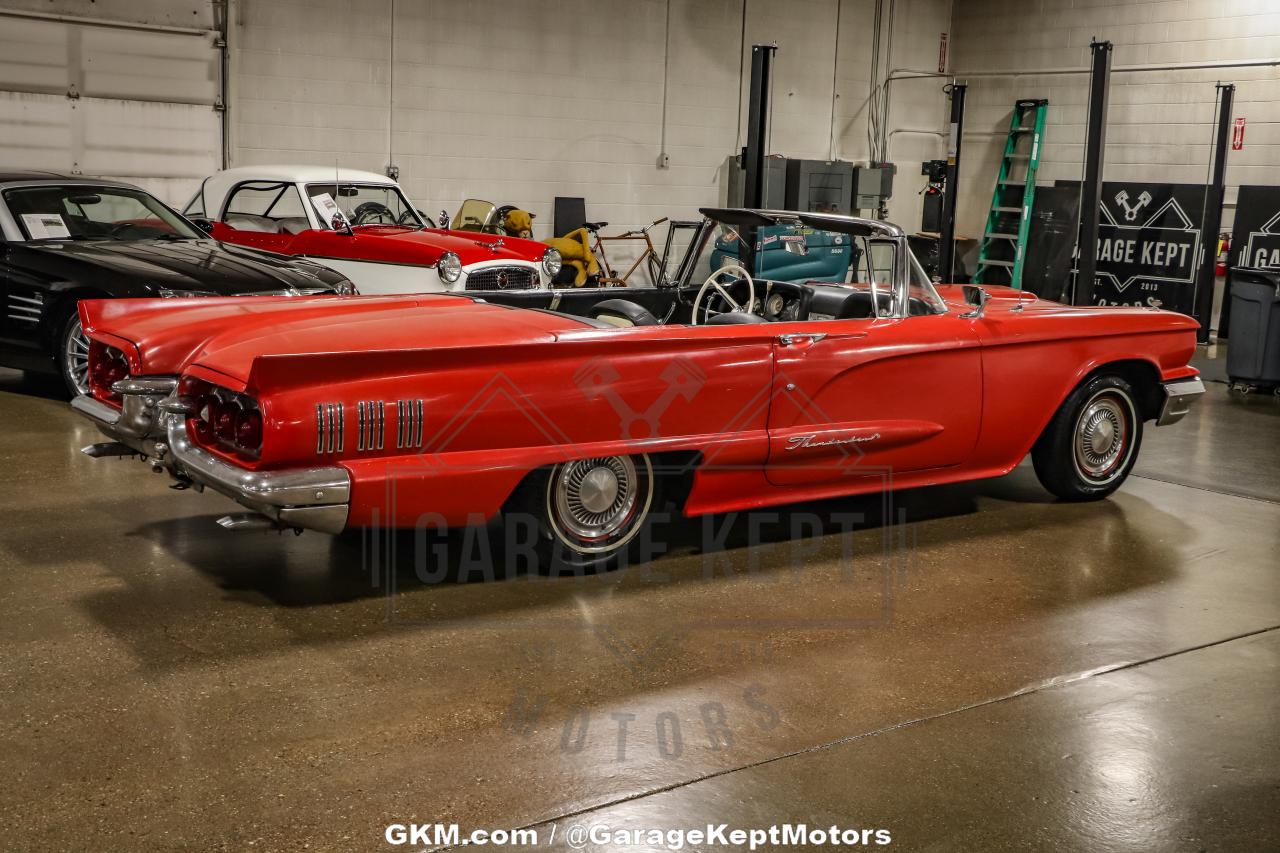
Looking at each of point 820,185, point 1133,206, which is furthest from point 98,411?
point 820,185

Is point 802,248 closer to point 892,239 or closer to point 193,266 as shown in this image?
point 892,239

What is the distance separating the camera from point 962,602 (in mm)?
4703

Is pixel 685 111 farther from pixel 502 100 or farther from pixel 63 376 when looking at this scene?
pixel 63 376

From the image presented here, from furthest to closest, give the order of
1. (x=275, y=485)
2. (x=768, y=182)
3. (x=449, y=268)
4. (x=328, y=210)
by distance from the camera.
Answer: (x=768, y=182), (x=328, y=210), (x=449, y=268), (x=275, y=485)

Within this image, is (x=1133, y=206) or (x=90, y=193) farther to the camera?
(x=1133, y=206)

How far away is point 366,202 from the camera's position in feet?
36.1

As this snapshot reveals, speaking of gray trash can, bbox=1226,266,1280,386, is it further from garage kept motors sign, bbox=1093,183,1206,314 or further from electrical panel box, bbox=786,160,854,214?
electrical panel box, bbox=786,160,854,214

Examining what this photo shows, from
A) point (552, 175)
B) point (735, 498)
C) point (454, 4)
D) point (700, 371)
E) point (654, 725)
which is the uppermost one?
point (454, 4)

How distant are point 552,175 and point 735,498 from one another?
10672mm

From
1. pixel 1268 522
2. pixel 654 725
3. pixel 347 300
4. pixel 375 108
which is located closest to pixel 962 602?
pixel 654 725

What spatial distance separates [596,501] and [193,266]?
4.14 metres

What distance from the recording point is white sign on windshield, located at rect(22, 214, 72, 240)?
8195 mm

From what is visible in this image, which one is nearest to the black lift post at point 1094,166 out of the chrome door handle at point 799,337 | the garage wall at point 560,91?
the garage wall at point 560,91

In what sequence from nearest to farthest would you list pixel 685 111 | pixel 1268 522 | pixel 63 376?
pixel 1268 522 < pixel 63 376 < pixel 685 111
